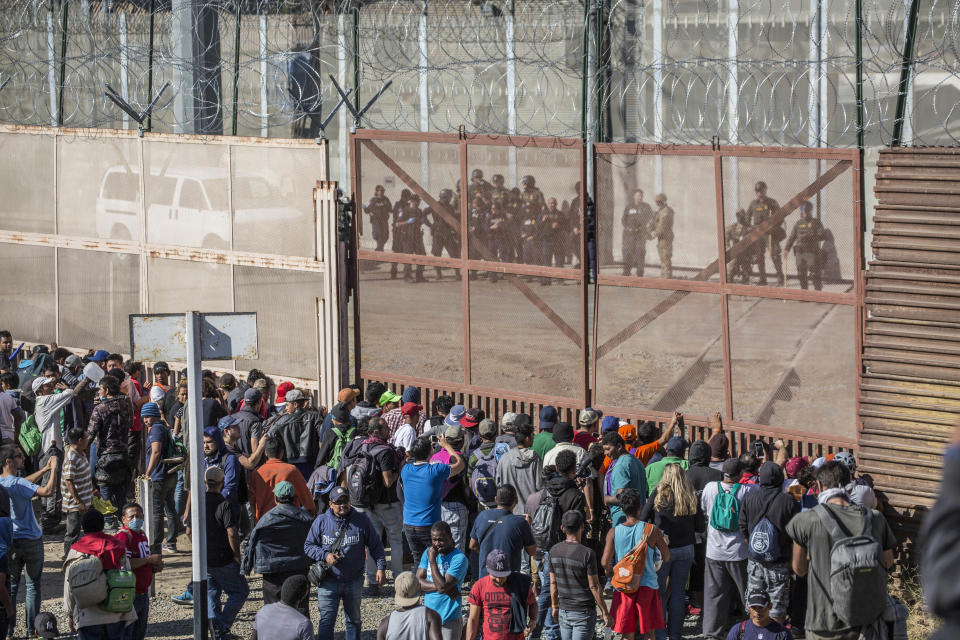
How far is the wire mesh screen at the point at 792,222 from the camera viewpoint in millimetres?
10227

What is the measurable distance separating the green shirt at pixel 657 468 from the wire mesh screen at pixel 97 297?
316 inches

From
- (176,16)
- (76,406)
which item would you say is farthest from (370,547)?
(176,16)

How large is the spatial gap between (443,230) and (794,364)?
3.87 metres

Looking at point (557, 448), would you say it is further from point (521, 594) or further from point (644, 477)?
point (521, 594)

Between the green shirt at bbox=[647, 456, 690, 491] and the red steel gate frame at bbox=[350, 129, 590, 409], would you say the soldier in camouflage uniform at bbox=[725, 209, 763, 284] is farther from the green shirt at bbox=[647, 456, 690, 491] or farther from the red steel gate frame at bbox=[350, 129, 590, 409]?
the green shirt at bbox=[647, 456, 690, 491]

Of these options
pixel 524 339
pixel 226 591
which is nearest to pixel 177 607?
pixel 226 591

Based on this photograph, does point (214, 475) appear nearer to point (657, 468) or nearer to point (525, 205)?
point (657, 468)

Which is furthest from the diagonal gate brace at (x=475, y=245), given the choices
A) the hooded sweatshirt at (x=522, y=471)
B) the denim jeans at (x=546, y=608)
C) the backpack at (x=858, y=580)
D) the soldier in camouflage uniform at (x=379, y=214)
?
the backpack at (x=858, y=580)

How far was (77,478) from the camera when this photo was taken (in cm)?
919

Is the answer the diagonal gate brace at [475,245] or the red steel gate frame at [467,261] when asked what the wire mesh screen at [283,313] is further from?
the diagonal gate brace at [475,245]

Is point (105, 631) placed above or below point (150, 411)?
below

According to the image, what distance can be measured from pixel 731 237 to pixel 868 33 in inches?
90.2

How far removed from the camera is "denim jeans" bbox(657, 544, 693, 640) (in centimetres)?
791

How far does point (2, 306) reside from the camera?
625 inches
